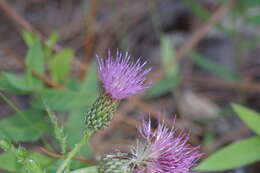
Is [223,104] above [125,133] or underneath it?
above

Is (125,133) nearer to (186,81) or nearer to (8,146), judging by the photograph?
(186,81)

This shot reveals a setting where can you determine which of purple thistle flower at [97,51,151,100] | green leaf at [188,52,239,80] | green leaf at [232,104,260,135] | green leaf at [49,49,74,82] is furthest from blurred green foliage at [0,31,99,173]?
green leaf at [188,52,239,80]

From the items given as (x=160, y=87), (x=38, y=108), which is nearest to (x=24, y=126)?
(x=38, y=108)

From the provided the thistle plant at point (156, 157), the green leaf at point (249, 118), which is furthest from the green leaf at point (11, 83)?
the green leaf at point (249, 118)

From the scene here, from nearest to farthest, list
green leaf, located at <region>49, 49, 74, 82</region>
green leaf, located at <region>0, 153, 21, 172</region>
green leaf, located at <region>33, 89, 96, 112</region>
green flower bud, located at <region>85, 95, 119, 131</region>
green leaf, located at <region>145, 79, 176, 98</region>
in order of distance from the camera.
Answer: green flower bud, located at <region>85, 95, 119, 131</region> → green leaf, located at <region>0, 153, 21, 172</region> → green leaf, located at <region>33, 89, 96, 112</region> → green leaf, located at <region>49, 49, 74, 82</region> → green leaf, located at <region>145, 79, 176, 98</region>

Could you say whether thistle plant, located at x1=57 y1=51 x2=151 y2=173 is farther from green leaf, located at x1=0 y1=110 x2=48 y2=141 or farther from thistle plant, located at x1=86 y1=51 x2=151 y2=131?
green leaf, located at x1=0 y1=110 x2=48 y2=141

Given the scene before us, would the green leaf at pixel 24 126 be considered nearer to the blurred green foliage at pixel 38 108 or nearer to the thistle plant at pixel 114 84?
the blurred green foliage at pixel 38 108

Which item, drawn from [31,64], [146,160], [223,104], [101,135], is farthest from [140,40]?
[146,160]
